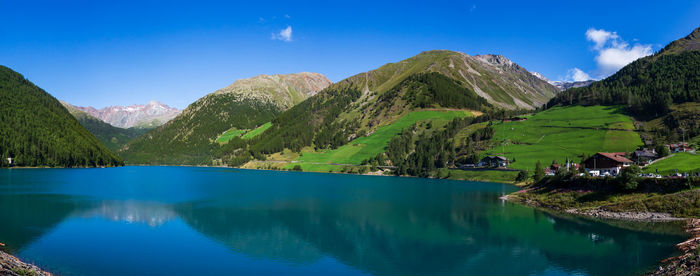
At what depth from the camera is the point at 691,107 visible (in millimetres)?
153375

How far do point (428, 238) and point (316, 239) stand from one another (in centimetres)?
1347

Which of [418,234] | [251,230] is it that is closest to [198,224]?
[251,230]

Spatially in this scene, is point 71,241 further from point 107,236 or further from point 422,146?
point 422,146

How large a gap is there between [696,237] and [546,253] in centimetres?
1629

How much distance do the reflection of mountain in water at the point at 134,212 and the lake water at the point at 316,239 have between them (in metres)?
0.19

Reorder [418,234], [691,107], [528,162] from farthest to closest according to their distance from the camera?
[691,107] < [528,162] < [418,234]

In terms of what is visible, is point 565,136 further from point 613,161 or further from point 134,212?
point 134,212

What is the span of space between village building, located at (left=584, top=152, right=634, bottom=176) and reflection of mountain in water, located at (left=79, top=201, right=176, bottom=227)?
96313 mm

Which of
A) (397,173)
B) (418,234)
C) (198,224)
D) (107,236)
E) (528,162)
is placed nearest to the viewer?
(107,236)

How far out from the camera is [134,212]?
204 feet

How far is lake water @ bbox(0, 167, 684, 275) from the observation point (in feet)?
114

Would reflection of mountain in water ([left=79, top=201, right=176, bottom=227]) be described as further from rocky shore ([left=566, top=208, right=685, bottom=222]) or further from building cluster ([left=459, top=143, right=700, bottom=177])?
building cluster ([left=459, top=143, right=700, bottom=177])

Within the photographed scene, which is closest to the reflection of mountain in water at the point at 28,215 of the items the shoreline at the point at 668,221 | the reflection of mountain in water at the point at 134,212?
the reflection of mountain in water at the point at 134,212

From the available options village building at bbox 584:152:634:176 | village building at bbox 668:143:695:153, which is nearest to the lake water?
village building at bbox 584:152:634:176
